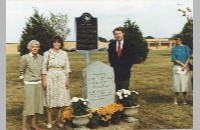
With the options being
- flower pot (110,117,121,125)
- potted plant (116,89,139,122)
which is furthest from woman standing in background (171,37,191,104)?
flower pot (110,117,121,125)

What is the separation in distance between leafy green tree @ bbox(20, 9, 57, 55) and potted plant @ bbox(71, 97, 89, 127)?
10.3 ft

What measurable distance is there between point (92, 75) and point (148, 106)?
2332 mm

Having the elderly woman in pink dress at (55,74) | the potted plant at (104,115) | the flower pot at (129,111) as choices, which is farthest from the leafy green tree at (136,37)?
the elderly woman in pink dress at (55,74)

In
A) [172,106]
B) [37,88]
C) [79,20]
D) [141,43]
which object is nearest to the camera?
[37,88]

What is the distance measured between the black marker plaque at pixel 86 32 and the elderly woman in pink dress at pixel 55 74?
555 mm

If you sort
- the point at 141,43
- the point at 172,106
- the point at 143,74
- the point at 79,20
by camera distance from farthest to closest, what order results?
the point at 143,74 → the point at 141,43 → the point at 172,106 → the point at 79,20

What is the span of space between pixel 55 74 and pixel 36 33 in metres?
3.06

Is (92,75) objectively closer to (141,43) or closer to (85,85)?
(85,85)

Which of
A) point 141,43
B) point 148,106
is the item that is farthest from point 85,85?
point 141,43

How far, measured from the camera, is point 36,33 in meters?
9.73

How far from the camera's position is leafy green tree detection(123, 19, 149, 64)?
1098 centimetres

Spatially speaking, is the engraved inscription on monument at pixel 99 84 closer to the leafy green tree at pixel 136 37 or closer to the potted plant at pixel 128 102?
the potted plant at pixel 128 102

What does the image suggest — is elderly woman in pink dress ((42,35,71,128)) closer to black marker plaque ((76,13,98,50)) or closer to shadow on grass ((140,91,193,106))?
black marker plaque ((76,13,98,50))

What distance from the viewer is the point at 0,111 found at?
7020 millimetres
